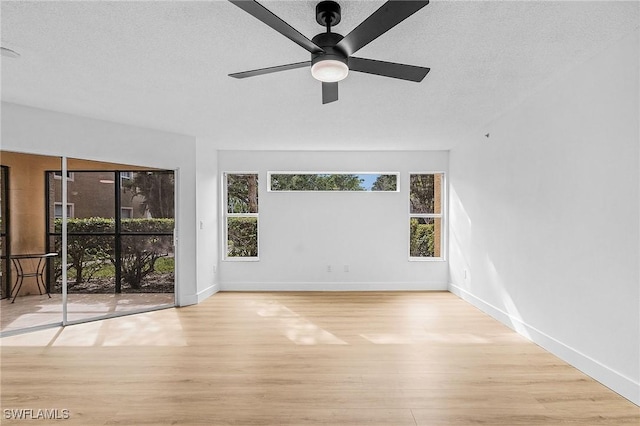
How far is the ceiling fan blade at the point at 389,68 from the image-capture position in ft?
6.87

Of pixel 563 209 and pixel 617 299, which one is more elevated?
pixel 563 209

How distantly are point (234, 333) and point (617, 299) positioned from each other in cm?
338

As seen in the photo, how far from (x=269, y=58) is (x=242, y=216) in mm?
3792

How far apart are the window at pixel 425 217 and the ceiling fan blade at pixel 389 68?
4.03m

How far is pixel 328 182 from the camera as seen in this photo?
602cm

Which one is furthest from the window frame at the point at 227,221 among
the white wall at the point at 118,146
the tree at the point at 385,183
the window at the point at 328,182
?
the tree at the point at 385,183

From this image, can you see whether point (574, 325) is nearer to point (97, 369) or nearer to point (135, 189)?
point (97, 369)

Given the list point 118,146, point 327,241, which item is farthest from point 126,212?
point 327,241

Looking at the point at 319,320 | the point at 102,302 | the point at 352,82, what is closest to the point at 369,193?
the point at 319,320

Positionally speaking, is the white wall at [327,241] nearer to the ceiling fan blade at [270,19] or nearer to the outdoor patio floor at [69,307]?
the outdoor patio floor at [69,307]

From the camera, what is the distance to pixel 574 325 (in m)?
2.89

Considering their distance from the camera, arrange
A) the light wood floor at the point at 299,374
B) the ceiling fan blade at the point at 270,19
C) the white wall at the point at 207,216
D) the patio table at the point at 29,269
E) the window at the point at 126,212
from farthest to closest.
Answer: the white wall at the point at 207,216
the window at the point at 126,212
the patio table at the point at 29,269
the light wood floor at the point at 299,374
the ceiling fan blade at the point at 270,19

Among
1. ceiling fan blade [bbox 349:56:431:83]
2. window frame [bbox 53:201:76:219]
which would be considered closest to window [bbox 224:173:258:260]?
window frame [bbox 53:201:76:219]

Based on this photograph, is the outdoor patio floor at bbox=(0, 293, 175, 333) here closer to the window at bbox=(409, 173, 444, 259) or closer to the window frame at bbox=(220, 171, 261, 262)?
the window frame at bbox=(220, 171, 261, 262)
